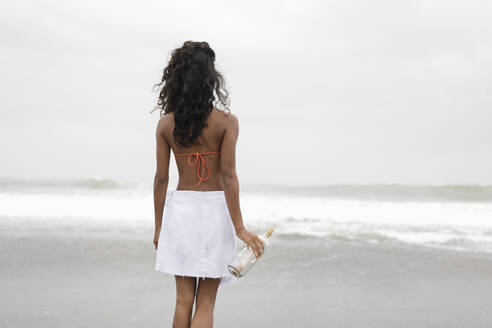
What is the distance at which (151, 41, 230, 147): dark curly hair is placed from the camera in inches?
99.8

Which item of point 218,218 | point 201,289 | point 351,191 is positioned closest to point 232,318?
point 201,289

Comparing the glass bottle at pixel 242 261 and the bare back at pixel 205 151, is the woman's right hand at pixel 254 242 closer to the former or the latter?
the glass bottle at pixel 242 261

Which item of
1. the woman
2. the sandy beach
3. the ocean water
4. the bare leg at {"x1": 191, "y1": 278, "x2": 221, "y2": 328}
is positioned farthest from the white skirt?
the sandy beach

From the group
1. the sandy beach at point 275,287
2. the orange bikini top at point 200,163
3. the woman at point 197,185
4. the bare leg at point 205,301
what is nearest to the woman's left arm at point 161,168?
the woman at point 197,185

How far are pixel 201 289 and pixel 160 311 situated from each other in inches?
65.9

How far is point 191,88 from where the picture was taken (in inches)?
99.8

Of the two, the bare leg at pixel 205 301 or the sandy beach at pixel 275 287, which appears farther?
the sandy beach at pixel 275 287

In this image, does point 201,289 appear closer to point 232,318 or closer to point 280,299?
point 232,318

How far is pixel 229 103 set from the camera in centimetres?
266

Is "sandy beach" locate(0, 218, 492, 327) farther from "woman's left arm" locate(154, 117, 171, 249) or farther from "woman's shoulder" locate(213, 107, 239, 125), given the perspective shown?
"woman's shoulder" locate(213, 107, 239, 125)

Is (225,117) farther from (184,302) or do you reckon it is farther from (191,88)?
(184,302)

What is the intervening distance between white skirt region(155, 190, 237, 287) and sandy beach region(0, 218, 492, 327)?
147 centimetres

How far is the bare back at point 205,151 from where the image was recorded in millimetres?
2551

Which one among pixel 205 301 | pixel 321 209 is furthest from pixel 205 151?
pixel 321 209
